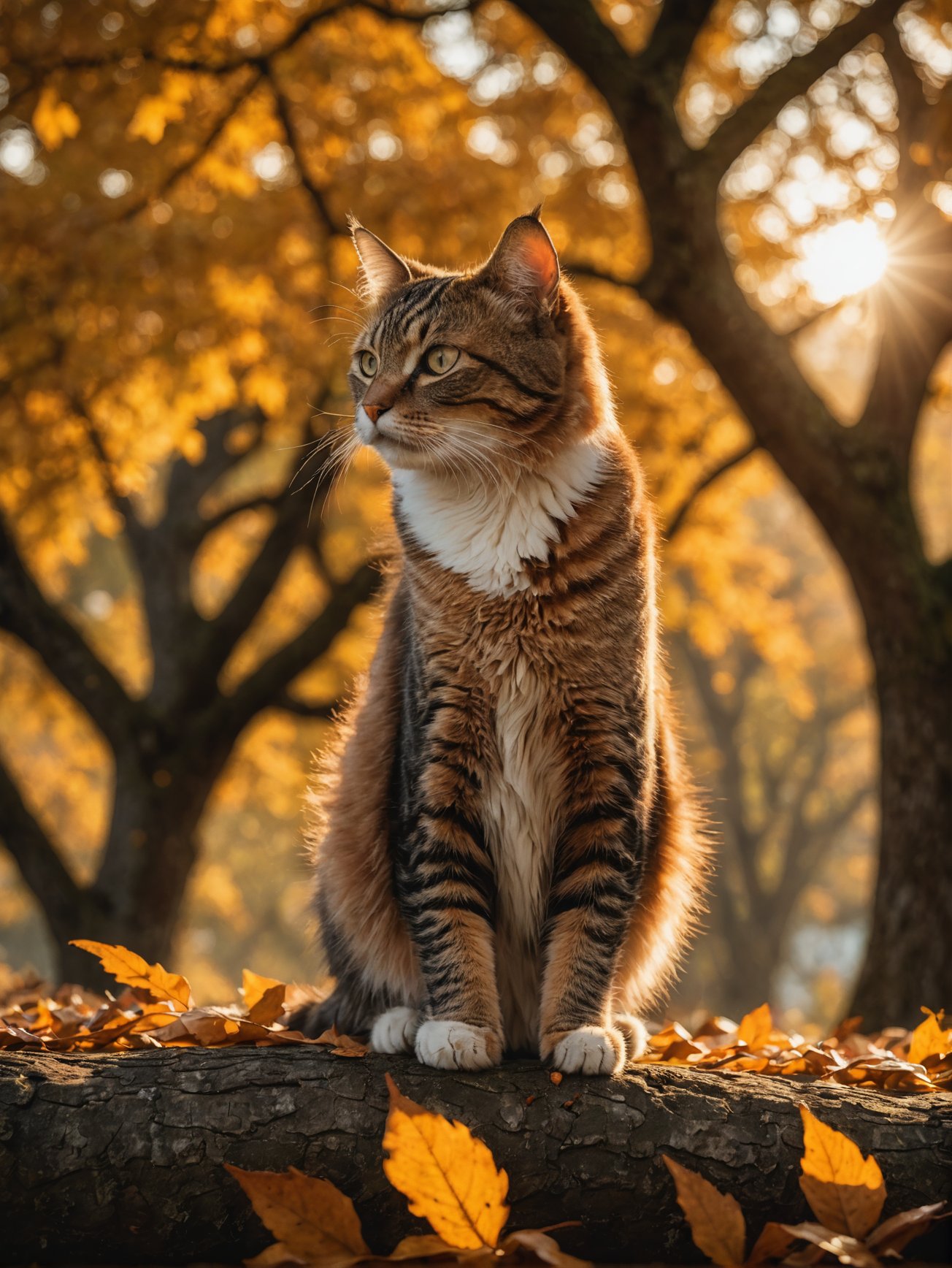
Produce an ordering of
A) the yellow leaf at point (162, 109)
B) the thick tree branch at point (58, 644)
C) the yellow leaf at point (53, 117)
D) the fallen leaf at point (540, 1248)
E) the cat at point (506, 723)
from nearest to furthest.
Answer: the fallen leaf at point (540, 1248) < the cat at point (506, 723) < the yellow leaf at point (53, 117) < the yellow leaf at point (162, 109) < the thick tree branch at point (58, 644)

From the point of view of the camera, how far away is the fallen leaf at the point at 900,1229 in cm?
166

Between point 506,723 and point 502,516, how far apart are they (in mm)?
495

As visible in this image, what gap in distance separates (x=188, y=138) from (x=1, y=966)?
449cm

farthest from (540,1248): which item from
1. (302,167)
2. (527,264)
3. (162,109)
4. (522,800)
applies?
(302,167)

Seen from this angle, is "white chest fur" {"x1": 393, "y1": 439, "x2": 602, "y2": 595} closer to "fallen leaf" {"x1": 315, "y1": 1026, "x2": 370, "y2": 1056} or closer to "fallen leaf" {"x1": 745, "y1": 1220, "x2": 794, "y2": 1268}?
"fallen leaf" {"x1": 315, "y1": 1026, "x2": 370, "y2": 1056}

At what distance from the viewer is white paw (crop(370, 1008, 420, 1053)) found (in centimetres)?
236

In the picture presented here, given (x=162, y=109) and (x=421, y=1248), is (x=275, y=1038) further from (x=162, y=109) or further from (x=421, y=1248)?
→ (x=162, y=109)

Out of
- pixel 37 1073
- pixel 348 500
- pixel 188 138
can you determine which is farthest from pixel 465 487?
pixel 348 500

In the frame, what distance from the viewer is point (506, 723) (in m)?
2.40

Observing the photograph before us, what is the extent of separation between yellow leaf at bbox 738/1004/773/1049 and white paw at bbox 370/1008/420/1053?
35.4 inches

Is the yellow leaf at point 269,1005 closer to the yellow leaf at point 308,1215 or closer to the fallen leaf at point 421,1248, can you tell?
the yellow leaf at point 308,1215

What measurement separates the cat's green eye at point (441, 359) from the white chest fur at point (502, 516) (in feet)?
0.84

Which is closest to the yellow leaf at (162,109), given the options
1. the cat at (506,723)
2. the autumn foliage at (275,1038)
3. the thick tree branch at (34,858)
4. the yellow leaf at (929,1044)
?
the cat at (506,723)

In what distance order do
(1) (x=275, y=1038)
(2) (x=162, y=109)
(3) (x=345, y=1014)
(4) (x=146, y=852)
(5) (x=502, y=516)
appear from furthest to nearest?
(4) (x=146, y=852) < (2) (x=162, y=109) < (3) (x=345, y=1014) < (5) (x=502, y=516) < (1) (x=275, y=1038)
